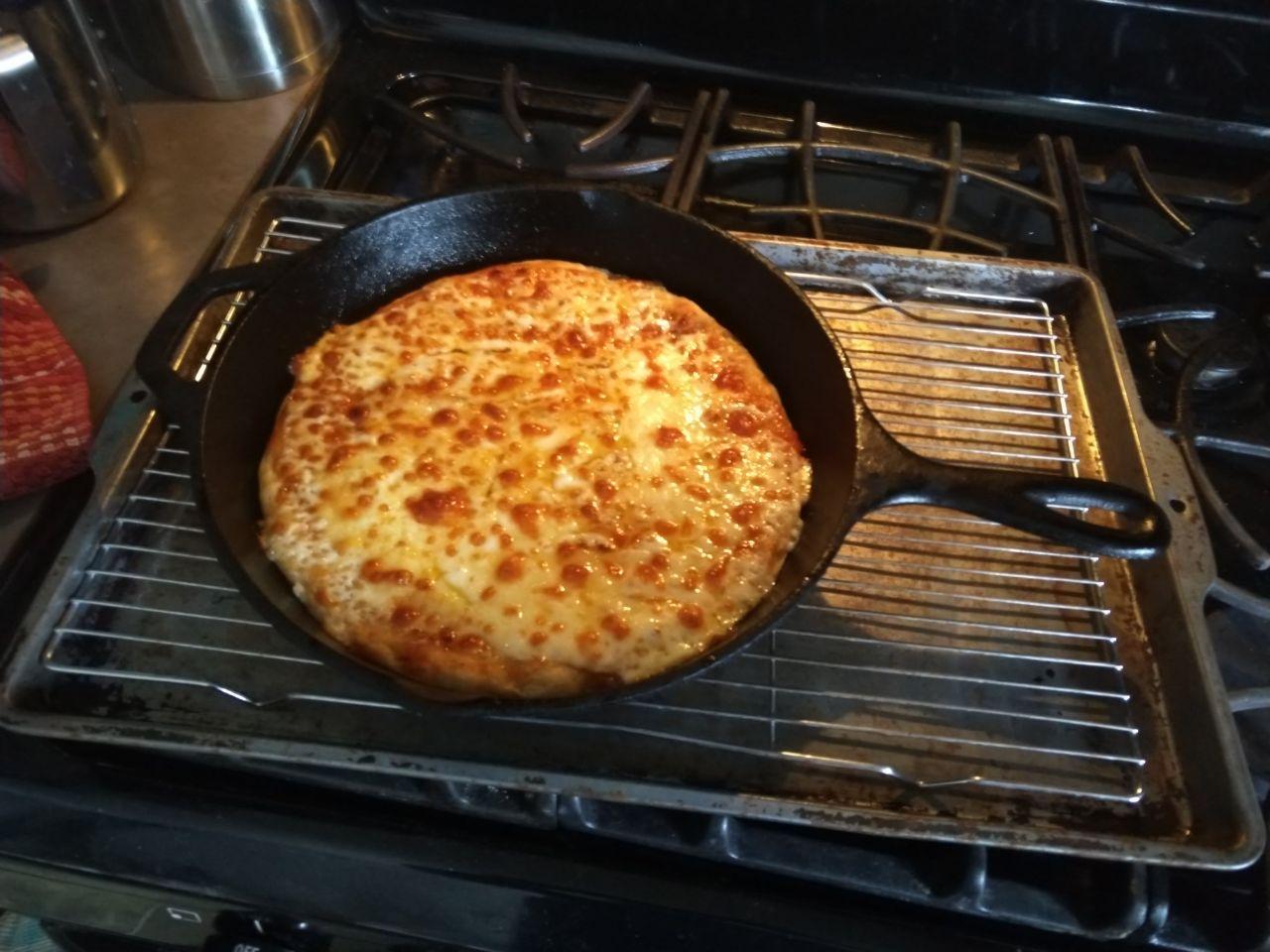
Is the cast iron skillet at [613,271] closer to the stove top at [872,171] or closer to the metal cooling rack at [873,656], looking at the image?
the metal cooling rack at [873,656]

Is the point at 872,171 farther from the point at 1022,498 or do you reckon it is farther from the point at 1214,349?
the point at 1022,498

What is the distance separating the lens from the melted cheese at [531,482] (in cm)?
95

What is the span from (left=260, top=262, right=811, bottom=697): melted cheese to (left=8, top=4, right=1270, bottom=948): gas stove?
0.11 m

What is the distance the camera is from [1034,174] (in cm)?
153

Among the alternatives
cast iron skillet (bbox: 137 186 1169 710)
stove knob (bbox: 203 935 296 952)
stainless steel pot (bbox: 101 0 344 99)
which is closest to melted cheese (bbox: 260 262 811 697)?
cast iron skillet (bbox: 137 186 1169 710)

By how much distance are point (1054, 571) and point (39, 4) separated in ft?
4.91

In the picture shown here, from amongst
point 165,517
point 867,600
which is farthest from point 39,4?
point 867,600

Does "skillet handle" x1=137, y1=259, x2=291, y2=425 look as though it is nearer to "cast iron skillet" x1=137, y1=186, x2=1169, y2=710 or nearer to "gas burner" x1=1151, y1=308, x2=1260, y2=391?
"cast iron skillet" x1=137, y1=186, x2=1169, y2=710

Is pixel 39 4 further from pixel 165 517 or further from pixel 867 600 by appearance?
pixel 867 600

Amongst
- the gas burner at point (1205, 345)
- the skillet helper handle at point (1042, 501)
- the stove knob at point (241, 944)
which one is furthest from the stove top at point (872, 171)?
the stove knob at point (241, 944)

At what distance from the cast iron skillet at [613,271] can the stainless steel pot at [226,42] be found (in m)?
0.65

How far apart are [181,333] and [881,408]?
2.80ft

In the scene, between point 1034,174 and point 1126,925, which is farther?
point 1034,174

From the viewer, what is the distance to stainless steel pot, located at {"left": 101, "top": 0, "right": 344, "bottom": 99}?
151 cm
